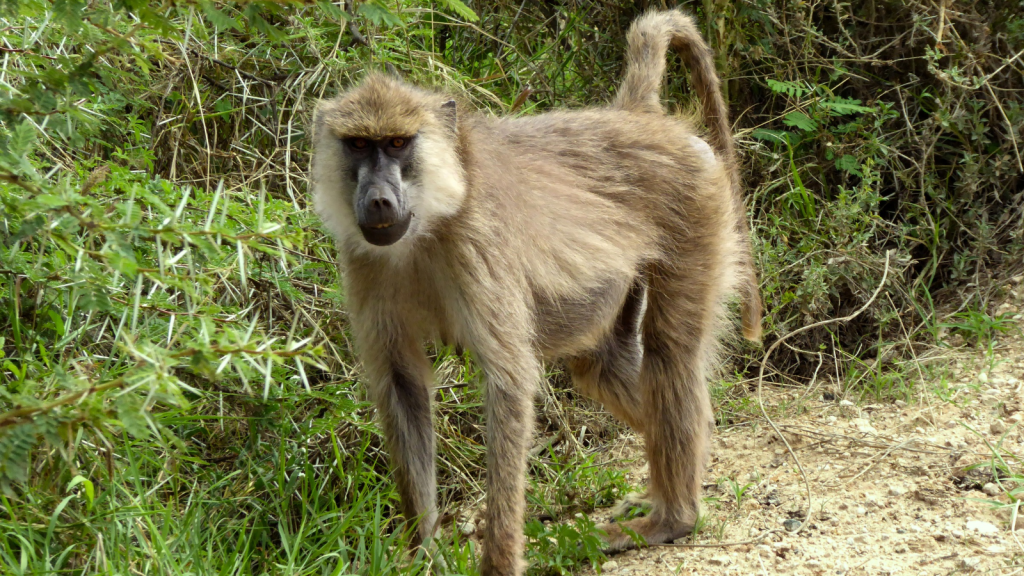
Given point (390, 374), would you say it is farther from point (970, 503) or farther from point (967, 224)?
point (967, 224)

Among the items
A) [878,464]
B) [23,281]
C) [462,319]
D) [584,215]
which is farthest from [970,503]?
[23,281]

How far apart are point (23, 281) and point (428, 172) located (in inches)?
58.7

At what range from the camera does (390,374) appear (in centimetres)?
377

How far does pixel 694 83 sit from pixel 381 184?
7.00 feet

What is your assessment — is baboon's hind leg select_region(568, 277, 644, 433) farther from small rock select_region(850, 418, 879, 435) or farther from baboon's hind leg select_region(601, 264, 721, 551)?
small rock select_region(850, 418, 879, 435)

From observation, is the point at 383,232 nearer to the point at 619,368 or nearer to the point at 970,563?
the point at 619,368

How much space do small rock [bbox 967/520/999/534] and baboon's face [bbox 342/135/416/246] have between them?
2.39m

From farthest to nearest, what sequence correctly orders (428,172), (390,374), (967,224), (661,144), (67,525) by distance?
(967,224)
(661,144)
(390,374)
(428,172)
(67,525)

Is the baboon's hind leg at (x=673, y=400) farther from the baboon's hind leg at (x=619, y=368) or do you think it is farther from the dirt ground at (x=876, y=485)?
Answer: the baboon's hind leg at (x=619, y=368)

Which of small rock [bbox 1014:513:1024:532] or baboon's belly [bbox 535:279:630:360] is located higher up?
baboon's belly [bbox 535:279:630:360]

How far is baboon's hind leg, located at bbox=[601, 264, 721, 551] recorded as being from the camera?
430 centimetres

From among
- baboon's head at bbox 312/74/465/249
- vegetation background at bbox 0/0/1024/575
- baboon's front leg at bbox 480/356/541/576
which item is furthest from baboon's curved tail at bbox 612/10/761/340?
baboon's front leg at bbox 480/356/541/576

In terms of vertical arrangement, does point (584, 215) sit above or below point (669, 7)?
below

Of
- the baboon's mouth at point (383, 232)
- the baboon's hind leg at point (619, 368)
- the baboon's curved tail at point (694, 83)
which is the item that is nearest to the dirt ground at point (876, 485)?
the baboon's hind leg at point (619, 368)
